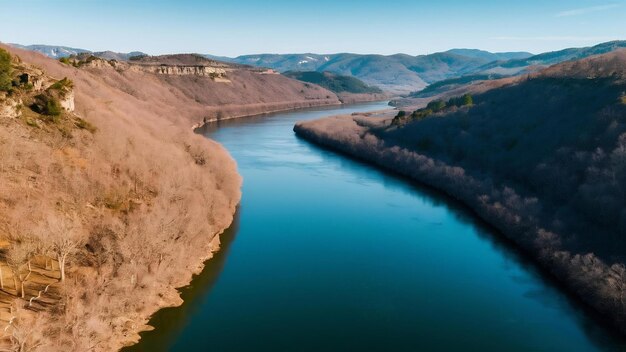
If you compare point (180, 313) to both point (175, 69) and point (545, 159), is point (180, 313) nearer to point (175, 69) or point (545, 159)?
point (545, 159)

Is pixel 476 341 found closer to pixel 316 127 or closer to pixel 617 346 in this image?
pixel 617 346

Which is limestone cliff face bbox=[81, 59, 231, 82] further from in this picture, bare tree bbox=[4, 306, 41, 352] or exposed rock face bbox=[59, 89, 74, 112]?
bare tree bbox=[4, 306, 41, 352]

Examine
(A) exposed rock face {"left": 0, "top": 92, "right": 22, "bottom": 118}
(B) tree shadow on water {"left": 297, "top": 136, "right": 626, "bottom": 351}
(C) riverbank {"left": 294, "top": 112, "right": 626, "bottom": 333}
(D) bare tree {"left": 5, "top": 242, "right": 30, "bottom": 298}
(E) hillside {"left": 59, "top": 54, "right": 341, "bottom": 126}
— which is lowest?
(B) tree shadow on water {"left": 297, "top": 136, "right": 626, "bottom": 351}

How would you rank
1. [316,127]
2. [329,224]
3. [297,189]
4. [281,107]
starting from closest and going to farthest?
[329,224] → [297,189] → [316,127] → [281,107]

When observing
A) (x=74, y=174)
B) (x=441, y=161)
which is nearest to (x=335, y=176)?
(x=441, y=161)

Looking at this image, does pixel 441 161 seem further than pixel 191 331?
Yes

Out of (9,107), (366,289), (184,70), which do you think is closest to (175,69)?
(184,70)

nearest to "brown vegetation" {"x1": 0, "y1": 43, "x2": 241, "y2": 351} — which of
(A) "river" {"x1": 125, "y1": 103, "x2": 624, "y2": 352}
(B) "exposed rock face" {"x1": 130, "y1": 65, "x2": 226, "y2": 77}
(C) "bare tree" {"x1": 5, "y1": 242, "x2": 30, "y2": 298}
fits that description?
(C) "bare tree" {"x1": 5, "y1": 242, "x2": 30, "y2": 298}
